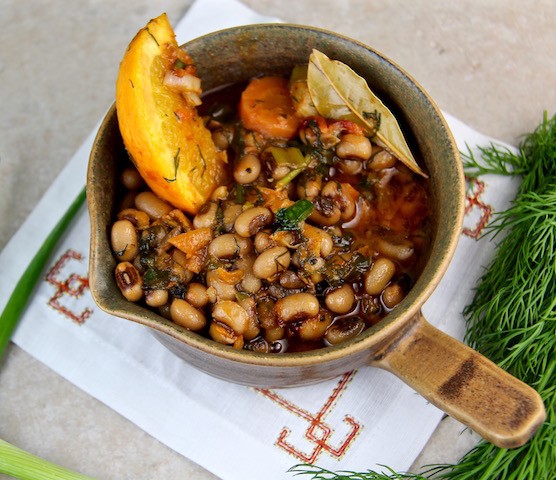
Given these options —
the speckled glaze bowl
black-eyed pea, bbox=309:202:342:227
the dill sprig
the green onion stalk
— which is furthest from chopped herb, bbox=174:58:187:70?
the green onion stalk

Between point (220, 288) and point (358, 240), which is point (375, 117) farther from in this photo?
point (220, 288)

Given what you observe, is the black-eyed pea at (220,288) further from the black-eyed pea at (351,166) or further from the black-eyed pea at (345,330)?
the black-eyed pea at (351,166)

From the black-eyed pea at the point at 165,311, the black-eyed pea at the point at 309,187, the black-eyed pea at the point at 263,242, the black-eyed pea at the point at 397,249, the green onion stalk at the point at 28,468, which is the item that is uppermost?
the black-eyed pea at the point at 309,187

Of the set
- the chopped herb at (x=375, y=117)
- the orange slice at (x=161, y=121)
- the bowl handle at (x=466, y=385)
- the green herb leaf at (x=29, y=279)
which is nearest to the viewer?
the bowl handle at (x=466, y=385)

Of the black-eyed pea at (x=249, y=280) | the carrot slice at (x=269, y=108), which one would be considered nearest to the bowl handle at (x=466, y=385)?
the black-eyed pea at (x=249, y=280)

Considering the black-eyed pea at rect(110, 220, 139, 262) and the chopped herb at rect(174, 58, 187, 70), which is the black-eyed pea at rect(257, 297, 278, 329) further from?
the chopped herb at rect(174, 58, 187, 70)

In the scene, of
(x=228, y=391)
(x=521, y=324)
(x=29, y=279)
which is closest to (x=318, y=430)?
(x=228, y=391)
